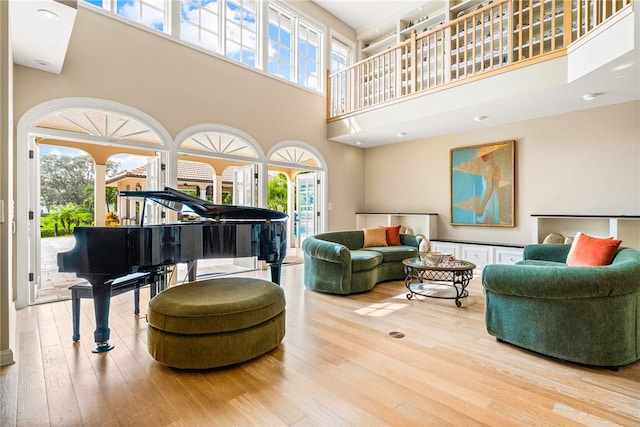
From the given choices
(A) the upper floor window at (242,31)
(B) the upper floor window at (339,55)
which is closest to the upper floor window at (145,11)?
(A) the upper floor window at (242,31)

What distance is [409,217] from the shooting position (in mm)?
6906

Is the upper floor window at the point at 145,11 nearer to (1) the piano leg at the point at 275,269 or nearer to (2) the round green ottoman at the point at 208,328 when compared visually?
(1) the piano leg at the point at 275,269

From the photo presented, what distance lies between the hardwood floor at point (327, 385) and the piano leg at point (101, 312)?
0.09m

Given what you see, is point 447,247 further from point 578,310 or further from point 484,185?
point 578,310

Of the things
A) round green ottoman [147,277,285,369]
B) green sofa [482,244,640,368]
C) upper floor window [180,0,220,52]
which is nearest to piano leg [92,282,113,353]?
round green ottoman [147,277,285,369]

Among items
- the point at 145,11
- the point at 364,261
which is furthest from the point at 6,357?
the point at 145,11

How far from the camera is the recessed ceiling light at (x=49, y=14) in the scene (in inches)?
101

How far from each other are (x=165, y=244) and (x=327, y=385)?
1.60m

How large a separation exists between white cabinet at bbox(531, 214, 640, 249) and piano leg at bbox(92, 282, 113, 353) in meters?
5.75

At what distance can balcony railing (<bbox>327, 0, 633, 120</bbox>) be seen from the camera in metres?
3.82

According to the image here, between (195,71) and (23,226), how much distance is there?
2.99 meters

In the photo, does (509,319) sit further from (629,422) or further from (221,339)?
(221,339)

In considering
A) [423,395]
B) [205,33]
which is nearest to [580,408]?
[423,395]

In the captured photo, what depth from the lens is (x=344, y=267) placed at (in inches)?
156
